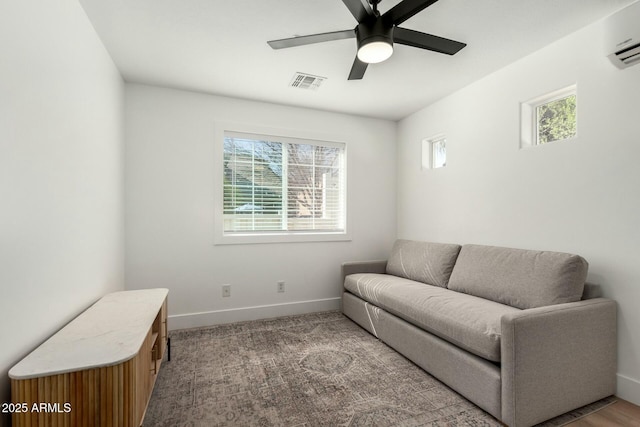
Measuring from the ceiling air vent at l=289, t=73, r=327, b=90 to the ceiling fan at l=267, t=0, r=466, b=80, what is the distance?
1.01 meters

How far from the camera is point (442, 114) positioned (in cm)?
347

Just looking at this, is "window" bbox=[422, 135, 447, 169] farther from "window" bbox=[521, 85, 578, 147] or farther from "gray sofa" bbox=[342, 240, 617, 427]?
"gray sofa" bbox=[342, 240, 617, 427]

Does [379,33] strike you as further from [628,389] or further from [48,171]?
[628,389]

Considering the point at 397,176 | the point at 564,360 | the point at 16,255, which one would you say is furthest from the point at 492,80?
the point at 16,255

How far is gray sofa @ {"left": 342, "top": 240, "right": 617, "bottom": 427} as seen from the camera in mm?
1667

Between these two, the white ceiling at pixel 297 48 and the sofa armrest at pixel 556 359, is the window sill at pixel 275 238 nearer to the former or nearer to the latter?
the white ceiling at pixel 297 48

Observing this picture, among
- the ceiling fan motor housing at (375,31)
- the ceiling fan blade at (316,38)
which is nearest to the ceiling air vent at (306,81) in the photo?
the ceiling fan blade at (316,38)

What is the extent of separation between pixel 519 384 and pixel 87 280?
2726 mm

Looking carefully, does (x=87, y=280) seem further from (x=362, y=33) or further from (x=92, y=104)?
(x=362, y=33)

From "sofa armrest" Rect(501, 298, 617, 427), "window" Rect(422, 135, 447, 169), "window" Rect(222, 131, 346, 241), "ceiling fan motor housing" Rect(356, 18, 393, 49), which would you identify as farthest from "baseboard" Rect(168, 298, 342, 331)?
"ceiling fan motor housing" Rect(356, 18, 393, 49)

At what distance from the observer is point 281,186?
145 inches

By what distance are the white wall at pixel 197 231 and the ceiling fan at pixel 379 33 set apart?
5.62 feet

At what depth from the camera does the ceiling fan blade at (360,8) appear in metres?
1.57

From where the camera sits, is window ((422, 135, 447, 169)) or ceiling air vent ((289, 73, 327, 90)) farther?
window ((422, 135, 447, 169))
